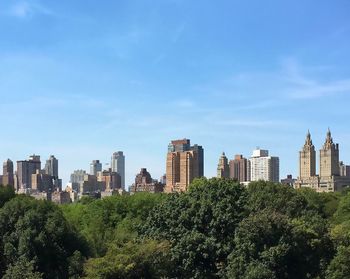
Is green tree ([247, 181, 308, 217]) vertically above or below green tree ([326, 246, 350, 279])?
above

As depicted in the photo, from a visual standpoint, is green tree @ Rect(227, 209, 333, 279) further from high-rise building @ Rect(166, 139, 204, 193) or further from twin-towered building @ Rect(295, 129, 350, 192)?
twin-towered building @ Rect(295, 129, 350, 192)

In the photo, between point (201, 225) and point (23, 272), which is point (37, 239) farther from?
point (201, 225)

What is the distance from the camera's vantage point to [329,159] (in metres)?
154

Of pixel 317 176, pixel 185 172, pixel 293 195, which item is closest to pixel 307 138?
pixel 317 176

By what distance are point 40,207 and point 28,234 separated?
2452mm

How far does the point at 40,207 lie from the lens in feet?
94.2

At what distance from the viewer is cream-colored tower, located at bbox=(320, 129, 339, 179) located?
504 feet

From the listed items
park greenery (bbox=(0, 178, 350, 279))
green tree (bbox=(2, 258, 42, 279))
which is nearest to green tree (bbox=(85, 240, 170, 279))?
park greenery (bbox=(0, 178, 350, 279))

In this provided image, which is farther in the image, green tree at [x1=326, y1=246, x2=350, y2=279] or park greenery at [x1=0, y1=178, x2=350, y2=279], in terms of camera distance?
green tree at [x1=326, y1=246, x2=350, y2=279]

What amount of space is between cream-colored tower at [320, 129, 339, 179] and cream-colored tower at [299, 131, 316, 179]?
238 centimetres

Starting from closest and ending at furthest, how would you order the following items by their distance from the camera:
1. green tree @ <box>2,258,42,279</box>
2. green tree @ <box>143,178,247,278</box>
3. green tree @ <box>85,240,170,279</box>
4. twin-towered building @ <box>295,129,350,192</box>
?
green tree @ <box>2,258,42,279</box> < green tree @ <box>85,240,170,279</box> < green tree @ <box>143,178,247,278</box> < twin-towered building @ <box>295,129,350,192</box>

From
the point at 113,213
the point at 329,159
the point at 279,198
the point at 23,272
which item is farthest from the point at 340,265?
the point at 329,159

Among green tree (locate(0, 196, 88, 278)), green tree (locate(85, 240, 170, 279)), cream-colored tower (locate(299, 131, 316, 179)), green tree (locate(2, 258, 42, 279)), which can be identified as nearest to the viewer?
green tree (locate(2, 258, 42, 279))

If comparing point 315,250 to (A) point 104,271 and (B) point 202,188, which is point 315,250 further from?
(A) point 104,271
